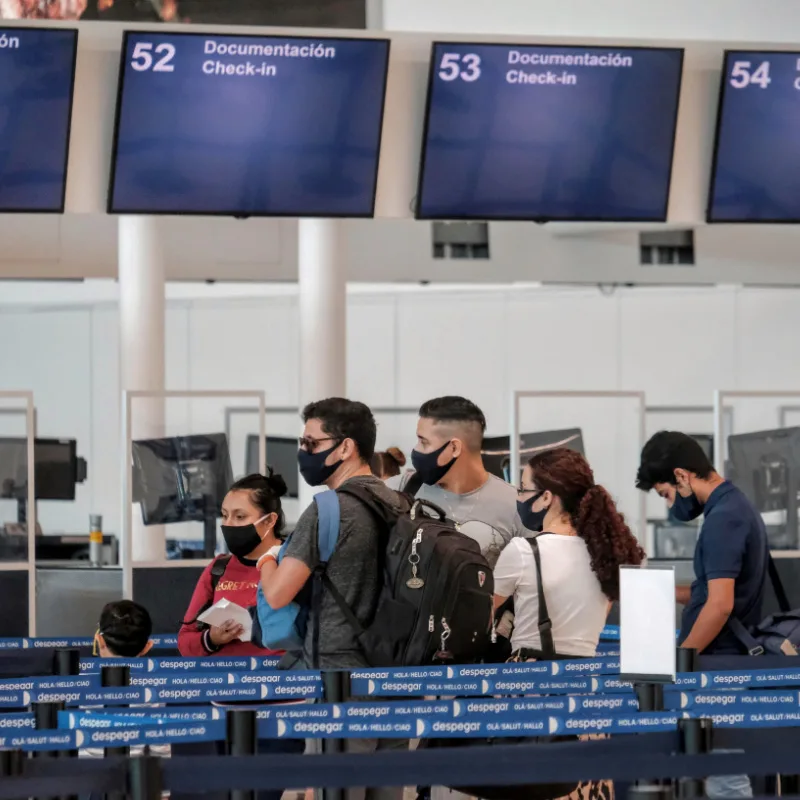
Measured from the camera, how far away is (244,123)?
23.7ft

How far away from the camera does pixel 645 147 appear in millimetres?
7633

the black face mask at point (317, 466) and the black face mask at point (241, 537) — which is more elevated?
the black face mask at point (317, 466)

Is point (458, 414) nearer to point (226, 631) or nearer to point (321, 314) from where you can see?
point (226, 631)

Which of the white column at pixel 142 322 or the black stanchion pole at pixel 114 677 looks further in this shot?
the white column at pixel 142 322

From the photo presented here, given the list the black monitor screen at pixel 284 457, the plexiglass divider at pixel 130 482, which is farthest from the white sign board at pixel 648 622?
the black monitor screen at pixel 284 457

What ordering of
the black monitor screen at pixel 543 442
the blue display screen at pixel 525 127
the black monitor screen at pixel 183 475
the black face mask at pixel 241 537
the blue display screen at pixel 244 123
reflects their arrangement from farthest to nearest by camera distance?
1. the black monitor screen at pixel 543 442
2. the black monitor screen at pixel 183 475
3. the blue display screen at pixel 525 127
4. the blue display screen at pixel 244 123
5. the black face mask at pixel 241 537

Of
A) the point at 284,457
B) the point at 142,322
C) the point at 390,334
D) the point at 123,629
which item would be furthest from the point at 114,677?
the point at 390,334

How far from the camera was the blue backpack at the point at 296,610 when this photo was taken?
3.97m

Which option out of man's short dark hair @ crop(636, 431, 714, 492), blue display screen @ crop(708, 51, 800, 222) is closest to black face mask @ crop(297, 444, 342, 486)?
man's short dark hair @ crop(636, 431, 714, 492)

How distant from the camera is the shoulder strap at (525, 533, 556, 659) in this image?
4234 mm

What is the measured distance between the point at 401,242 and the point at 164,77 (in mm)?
6227

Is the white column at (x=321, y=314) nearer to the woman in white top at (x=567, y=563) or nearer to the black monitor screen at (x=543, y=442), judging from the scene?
the black monitor screen at (x=543, y=442)

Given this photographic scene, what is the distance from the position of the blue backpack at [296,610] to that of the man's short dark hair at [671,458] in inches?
51.2

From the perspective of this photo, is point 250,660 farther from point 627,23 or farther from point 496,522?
point 627,23
